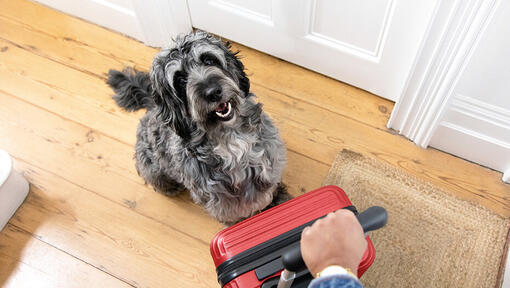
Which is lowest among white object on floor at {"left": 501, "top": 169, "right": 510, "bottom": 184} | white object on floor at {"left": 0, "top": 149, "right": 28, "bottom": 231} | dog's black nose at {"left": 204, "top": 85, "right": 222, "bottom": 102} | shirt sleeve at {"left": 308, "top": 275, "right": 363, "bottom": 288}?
white object on floor at {"left": 0, "top": 149, "right": 28, "bottom": 231}

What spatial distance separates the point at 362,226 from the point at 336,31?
1172mm

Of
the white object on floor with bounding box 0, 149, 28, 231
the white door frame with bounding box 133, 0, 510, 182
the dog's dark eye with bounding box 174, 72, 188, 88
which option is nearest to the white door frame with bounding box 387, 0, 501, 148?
the white door frame with bounding box 133, 0, 510, 182

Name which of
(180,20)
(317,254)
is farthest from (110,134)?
(317,254)

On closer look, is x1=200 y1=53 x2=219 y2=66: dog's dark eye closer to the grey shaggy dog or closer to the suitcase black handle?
the grey shaggy dog

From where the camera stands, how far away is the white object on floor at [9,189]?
1644 millimetres

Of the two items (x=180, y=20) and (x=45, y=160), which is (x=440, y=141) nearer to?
(x=180, y=20)

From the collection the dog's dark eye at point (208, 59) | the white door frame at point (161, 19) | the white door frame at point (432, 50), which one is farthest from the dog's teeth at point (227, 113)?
the white door frame at point (161, 19)

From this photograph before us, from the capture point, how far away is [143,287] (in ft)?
5.19

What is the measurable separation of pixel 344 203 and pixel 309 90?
0.82 m

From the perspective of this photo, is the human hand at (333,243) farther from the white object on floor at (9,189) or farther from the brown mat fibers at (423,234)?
the white object on floor at (9,189)

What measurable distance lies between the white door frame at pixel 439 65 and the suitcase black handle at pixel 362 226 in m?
0.79

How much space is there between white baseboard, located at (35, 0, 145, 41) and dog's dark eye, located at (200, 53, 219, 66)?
1.09 m

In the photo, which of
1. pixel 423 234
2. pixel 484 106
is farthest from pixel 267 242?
pixel 484 106

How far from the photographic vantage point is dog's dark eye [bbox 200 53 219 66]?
44.4 inches
